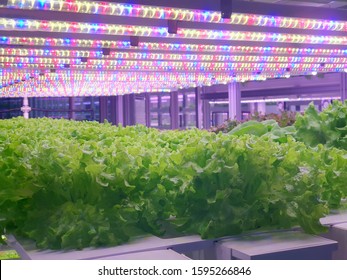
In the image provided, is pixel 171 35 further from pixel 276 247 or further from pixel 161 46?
pixel 276 247

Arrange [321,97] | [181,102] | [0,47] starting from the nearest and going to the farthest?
[0,47] < [321,97] < [181,102]

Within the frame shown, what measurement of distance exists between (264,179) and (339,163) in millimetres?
510

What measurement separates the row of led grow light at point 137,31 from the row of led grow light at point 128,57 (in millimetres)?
2455

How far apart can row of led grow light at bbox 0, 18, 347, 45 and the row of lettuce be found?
16.0 feet

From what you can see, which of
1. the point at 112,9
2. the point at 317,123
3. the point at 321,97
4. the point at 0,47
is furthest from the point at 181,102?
the point at 317,123

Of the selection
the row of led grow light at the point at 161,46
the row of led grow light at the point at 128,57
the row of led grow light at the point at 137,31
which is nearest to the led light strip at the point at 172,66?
the row of led grow light at the point at 128,57

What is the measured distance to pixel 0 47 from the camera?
350 inches

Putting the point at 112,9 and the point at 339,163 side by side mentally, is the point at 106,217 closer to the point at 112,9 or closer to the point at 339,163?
the point at 339,163

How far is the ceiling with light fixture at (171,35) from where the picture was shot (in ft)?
19.5

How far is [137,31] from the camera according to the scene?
284 inches

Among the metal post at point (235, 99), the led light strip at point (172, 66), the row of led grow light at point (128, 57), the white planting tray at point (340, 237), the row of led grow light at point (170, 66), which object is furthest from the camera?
the metal post at point (235, 99)

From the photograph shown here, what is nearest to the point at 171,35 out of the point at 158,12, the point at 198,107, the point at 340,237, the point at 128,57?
the point at 158,12

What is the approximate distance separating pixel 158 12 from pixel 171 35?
1973mm

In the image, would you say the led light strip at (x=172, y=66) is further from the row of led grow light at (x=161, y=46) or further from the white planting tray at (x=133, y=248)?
the white planting tray at (x=133, y=248)
